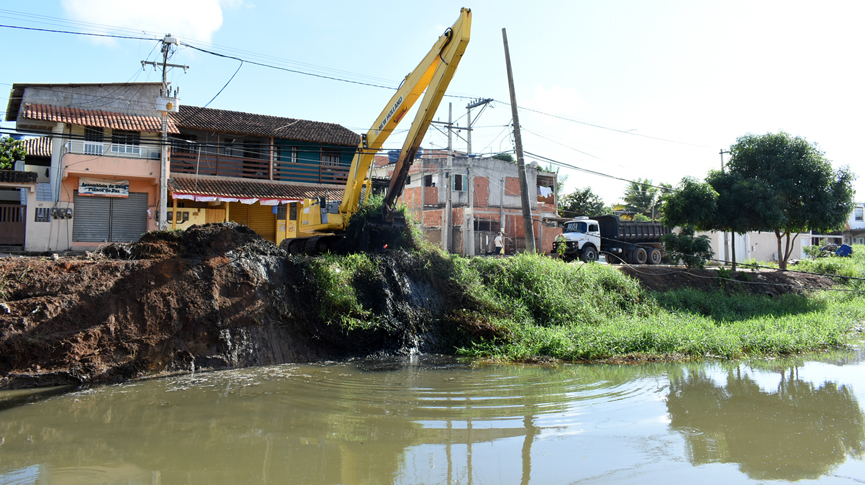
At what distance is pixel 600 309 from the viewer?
14.6m

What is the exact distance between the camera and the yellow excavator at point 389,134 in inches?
479

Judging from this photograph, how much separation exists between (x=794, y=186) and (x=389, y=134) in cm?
1624

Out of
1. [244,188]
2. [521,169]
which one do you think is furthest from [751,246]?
[244,188]

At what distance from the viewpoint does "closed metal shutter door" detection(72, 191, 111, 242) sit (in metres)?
20.8

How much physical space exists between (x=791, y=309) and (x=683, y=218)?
4.76 meters

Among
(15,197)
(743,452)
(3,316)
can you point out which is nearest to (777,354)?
(743,452)

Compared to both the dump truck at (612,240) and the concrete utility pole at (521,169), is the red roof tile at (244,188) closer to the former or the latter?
the concrete utility pole at (521,169)

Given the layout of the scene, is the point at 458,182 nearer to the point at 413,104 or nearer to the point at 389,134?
the point at 389,134

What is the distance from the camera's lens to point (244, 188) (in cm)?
2361

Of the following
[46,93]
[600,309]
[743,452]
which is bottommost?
[743,452]

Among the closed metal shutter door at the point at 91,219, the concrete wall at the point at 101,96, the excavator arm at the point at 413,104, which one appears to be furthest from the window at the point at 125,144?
the excavator arm at the point at 413,104

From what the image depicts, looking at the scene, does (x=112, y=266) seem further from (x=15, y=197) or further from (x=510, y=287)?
(x=15, y=197)

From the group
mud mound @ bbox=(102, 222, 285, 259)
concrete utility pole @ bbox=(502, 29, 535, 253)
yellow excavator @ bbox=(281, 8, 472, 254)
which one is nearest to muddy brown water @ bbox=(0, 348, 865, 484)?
mud mound @ bbox=(102, 222, 285, 259)

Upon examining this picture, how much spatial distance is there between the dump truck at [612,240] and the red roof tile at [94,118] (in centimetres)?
1896
